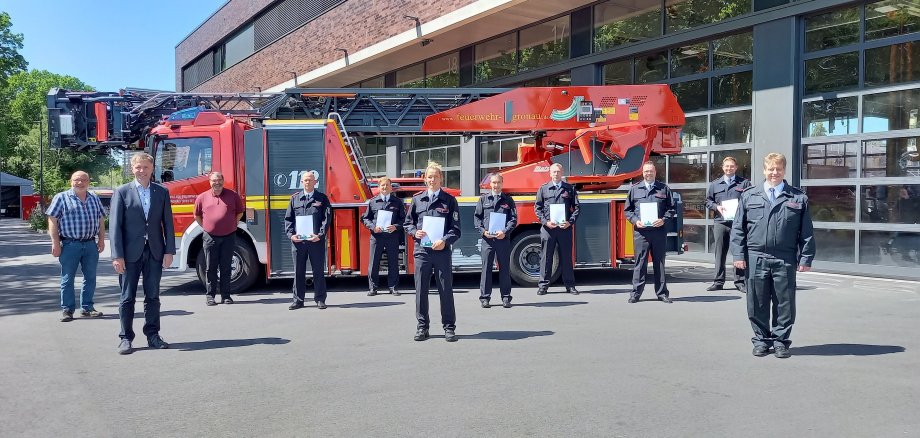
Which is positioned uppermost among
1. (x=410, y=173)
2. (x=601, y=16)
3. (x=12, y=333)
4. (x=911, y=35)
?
(x=601, y=16)

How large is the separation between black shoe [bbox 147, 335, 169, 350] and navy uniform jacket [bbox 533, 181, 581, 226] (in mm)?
5082

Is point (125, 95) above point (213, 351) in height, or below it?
above

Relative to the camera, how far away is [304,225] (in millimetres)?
8766

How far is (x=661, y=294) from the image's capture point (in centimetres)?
891

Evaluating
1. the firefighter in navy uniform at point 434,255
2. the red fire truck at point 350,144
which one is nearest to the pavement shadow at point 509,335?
the firefighter in navy uniform at point 434,255

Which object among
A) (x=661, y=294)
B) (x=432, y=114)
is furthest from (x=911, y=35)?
(x=432, y=114)

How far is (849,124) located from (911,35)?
1615 mm

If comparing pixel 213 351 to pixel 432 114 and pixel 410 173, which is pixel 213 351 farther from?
pixel 410 173

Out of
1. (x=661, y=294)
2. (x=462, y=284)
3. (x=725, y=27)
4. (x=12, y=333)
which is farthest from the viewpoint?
(x=725, y=27)

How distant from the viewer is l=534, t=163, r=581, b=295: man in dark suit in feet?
30.8

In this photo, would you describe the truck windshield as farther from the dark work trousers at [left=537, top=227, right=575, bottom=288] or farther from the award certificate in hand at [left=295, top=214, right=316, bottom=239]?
the dark work trousers at [left=537, top=227, right=575, bottom=288]

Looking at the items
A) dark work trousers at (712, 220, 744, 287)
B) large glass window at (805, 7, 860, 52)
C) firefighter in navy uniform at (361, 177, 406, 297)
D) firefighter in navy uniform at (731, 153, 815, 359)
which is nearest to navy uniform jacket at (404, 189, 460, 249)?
firefighter in navy uniform at (361, 177, 406, 297)

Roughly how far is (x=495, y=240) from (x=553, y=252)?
1.31 meters

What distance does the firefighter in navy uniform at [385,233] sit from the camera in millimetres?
9461
